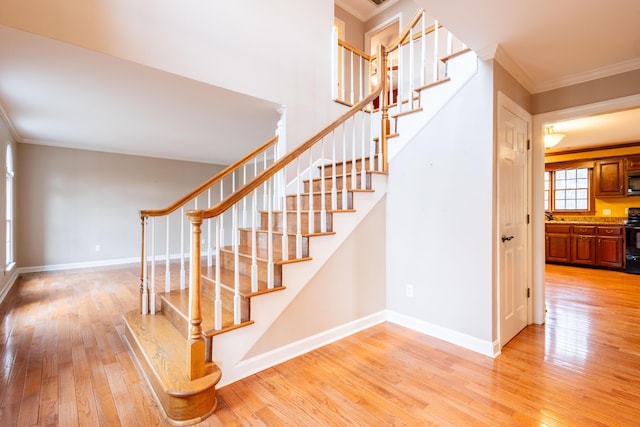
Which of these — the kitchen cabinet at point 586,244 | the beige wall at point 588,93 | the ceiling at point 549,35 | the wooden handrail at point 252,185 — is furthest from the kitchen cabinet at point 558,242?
the wooden handrail at point 252,185

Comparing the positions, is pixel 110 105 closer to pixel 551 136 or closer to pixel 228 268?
pixel 228 268

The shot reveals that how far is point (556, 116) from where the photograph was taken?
2.80 metres

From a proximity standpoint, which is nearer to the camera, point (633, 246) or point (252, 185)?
point (252, 185)

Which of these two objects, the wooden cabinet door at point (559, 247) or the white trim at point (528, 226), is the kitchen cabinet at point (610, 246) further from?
the white trim at point (528, 226)

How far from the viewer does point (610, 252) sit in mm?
5285

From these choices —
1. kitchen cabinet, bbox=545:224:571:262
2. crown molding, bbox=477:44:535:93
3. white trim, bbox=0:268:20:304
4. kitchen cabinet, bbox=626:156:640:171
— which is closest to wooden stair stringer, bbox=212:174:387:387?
crown molding, bbox=477:44:535:93

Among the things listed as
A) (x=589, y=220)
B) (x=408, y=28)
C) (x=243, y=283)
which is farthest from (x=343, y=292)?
(x=589, y=220)

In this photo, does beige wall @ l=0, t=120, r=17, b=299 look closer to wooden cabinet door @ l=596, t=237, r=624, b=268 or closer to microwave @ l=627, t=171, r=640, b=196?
wooden cabinet door @ l=596, t=237, r=624, b=268

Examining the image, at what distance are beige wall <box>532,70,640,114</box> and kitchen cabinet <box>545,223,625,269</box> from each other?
4.09 metres

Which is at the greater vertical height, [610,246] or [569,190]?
[569,190]

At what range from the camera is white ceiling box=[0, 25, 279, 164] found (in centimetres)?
245

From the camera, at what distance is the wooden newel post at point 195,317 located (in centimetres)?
165

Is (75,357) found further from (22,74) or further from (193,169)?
(193,169)

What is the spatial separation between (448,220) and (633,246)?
4942 mm
